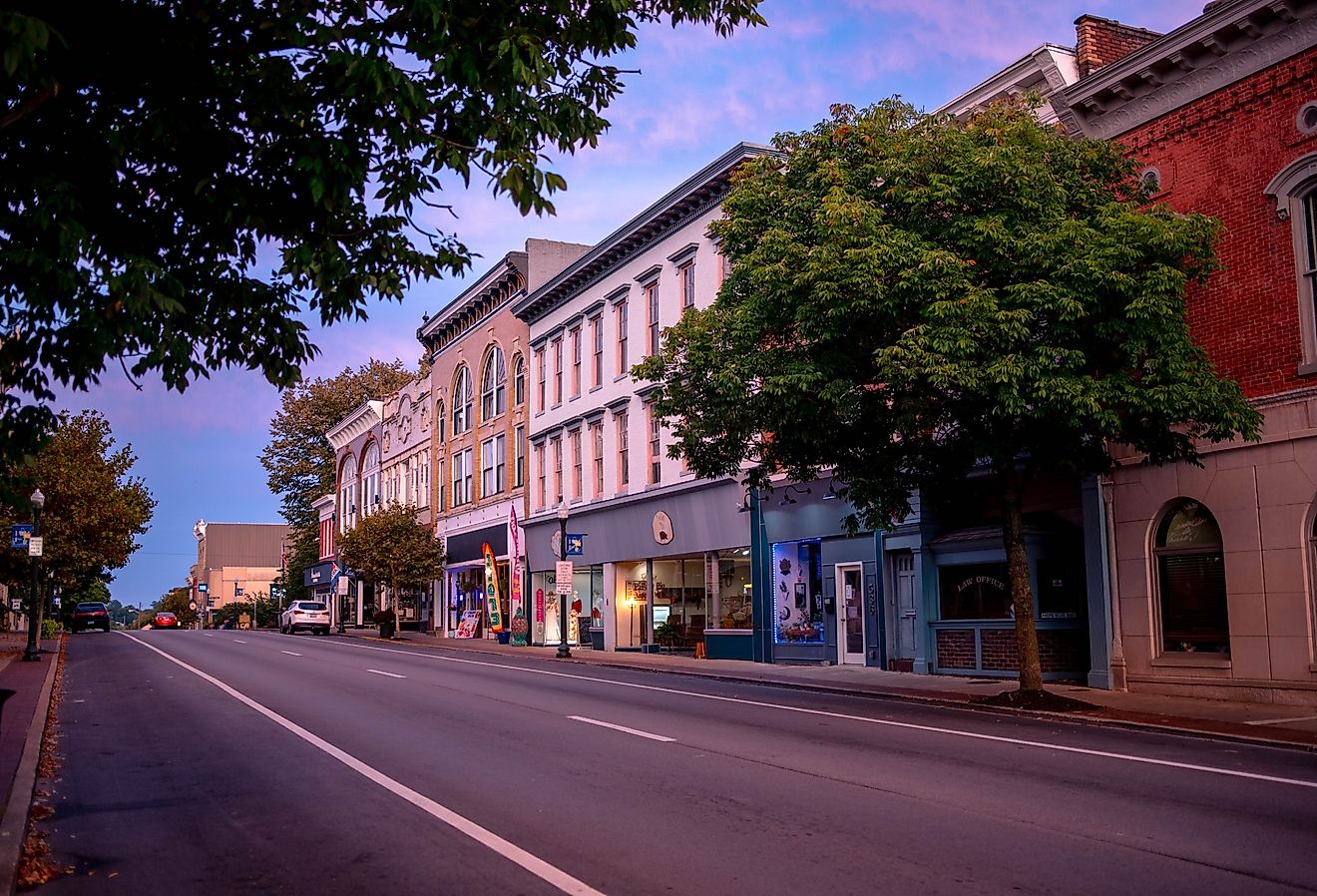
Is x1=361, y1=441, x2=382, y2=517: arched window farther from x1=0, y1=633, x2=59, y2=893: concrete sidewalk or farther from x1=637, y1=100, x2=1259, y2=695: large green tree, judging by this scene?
x1=637, y1=100, x2=1259, y2=695: large green tree

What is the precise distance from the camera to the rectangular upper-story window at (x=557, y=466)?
141ft

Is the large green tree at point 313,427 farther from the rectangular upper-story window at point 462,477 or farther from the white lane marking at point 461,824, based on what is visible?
the white lane marking at point 461,824

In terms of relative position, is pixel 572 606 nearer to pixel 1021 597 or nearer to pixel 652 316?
pixel 652 316

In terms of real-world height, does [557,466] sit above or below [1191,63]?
below

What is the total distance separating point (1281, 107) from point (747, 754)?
13.4 metres

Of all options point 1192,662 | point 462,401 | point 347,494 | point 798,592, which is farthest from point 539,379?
point 347,494

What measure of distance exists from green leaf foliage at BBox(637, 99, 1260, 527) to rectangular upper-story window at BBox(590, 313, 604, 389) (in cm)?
2007

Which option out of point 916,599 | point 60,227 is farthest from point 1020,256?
point 60,227

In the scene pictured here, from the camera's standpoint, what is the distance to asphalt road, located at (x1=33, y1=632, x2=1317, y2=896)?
718 cm

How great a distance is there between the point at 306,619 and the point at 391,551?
31.8 feet

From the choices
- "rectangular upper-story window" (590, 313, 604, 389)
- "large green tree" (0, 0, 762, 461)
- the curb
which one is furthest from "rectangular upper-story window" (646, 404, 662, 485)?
"large green tree" (0, 0, 762, 461)

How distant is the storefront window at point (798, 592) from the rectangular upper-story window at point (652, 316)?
8.35 meters

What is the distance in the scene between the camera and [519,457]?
4747 cm

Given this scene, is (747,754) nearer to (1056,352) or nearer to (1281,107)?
(1056,352)
